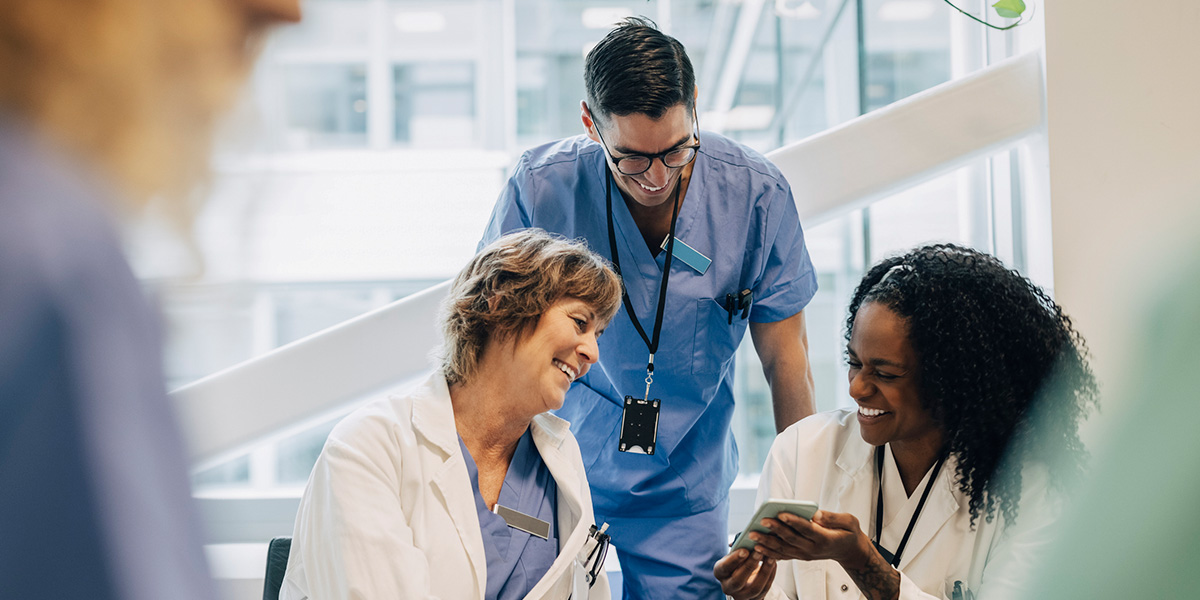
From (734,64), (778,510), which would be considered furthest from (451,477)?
(734,64)

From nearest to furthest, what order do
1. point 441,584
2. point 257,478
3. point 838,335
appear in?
1. point 441,584
2. point 257,478
3. point 838,335

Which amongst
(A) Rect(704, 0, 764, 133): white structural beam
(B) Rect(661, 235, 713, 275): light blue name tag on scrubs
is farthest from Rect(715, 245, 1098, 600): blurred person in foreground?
(A) Rect(704, 0, 764, 133): white structural beam

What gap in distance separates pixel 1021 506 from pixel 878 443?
10.6 inches

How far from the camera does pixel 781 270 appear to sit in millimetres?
1832

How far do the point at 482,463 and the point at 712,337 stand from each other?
1.89 ft

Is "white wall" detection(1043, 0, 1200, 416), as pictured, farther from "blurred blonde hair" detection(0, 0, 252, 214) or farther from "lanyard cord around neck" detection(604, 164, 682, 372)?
"blurred blonde hair" detection(0, 0, 252, 214)

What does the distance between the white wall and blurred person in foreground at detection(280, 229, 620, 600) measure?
128 centimetres

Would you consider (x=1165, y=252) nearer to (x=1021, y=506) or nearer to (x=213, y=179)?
(x=213, y=179)

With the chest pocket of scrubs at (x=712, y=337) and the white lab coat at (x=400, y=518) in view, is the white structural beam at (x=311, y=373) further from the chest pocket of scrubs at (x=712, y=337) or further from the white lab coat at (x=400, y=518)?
the chest pocket of scrubs at (x=712, y=337)

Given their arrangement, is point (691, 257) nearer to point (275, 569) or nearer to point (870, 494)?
point (870, 494)

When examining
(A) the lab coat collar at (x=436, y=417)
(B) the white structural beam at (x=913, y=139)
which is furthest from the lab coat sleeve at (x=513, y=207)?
(B) the white structural beam at (x=913, y=139)

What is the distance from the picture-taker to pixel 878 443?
61.6 inches

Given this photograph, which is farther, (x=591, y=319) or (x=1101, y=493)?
(x=591, y=319)

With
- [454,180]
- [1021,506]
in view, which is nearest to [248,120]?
[1021,506]
